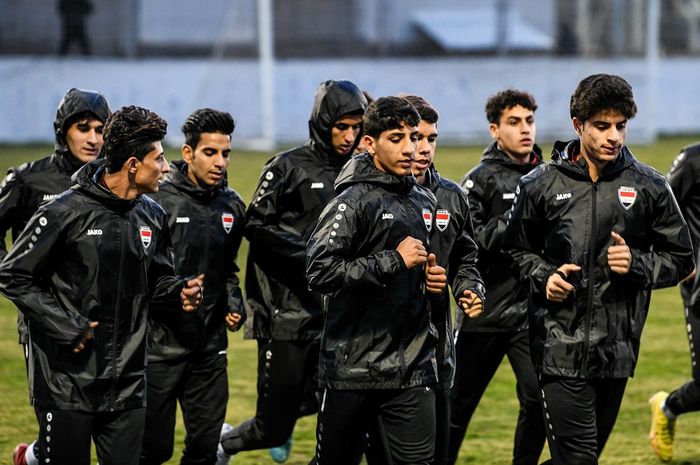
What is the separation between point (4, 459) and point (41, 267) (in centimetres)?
290

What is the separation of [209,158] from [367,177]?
1.68 metres

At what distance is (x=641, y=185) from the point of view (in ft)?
21.0

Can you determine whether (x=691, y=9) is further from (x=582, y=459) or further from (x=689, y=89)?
(x=582, y=459)

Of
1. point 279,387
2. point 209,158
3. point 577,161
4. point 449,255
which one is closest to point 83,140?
point 209,158

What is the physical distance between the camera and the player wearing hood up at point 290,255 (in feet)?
25.7

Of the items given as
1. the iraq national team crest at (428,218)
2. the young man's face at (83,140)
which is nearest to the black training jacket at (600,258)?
the iraq national team crest at (428,218)

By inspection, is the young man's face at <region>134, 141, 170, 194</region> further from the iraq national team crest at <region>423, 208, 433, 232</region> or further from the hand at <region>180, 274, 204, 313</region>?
the iraq national team crest at <region>423, 208, 433, 232</region>

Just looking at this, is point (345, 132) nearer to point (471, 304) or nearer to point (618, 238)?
point (471, 304)

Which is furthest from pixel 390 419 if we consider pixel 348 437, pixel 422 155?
pixel 422 155

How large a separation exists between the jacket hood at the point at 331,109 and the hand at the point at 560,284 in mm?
2080

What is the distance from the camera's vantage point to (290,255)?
7758 mm

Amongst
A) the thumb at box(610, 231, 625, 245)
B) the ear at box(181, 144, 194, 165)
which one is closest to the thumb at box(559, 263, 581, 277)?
the thumb at box(610, 231, 625, 245)

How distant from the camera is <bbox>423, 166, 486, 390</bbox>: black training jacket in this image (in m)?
6.41

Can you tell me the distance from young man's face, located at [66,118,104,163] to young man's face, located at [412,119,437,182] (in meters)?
1.86
